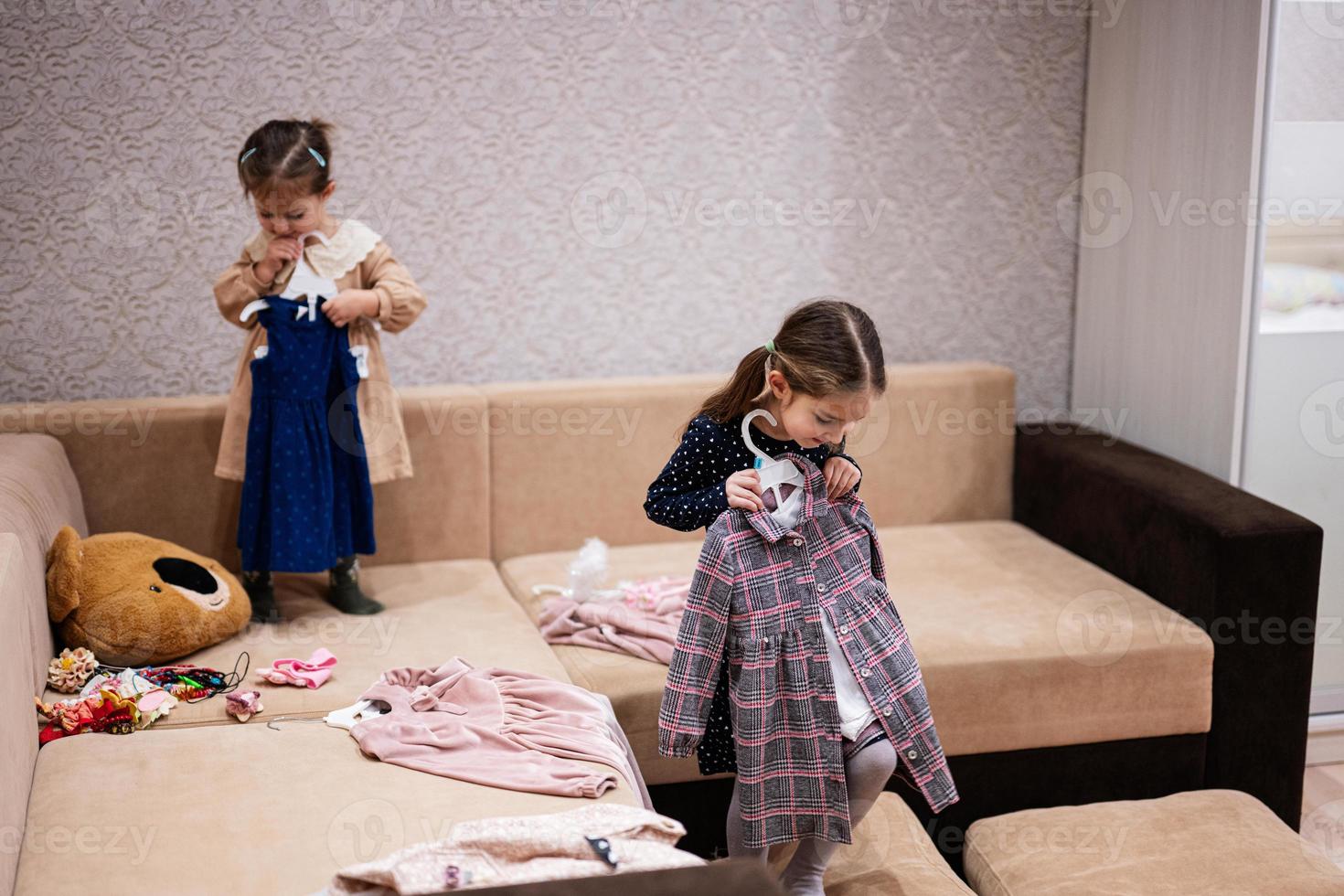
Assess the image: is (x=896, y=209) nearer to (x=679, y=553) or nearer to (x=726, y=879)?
(x=679, y=553)

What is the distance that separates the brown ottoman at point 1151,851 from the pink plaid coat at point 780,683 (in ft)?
0.94

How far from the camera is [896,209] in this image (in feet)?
10.3

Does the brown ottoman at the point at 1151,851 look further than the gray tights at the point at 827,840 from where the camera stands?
Yes

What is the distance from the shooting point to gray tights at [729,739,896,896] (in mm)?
1822

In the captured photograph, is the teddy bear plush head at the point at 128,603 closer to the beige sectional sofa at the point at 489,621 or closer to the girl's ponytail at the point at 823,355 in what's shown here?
the beige sectional sofa at the point at 489,621

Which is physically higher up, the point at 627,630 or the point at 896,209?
the point at 896,209

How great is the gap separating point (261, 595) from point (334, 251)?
70 centimetres

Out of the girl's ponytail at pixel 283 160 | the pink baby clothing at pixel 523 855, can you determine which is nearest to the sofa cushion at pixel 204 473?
the girl's ponytail at pixel 283 160

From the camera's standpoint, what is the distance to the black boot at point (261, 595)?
247 centimetres

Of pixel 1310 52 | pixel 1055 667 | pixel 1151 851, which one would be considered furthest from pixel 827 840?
pixel 1310 52

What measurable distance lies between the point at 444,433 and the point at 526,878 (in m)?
1.46

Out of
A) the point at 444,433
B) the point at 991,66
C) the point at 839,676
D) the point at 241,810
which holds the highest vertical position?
the point at 991,66

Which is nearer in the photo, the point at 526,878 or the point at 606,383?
the point at 526,878

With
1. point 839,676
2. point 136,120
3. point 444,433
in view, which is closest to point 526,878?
point 839,676
